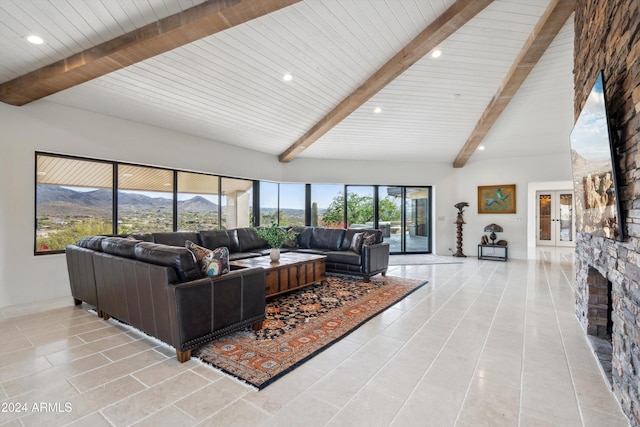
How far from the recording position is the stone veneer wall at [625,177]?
1.80m

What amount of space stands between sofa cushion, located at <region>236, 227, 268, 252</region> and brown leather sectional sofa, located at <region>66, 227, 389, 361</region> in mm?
2679

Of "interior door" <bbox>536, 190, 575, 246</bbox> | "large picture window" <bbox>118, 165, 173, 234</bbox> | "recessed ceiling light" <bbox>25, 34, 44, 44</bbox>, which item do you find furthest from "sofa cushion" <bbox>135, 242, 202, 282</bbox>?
"interior door" <bbox>536, 190, 575, 246</bbox>

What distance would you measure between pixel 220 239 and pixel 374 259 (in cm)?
286

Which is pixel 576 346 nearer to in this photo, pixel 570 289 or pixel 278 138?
pixel 570 289

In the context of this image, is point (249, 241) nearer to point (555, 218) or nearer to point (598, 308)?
point (598, 308)

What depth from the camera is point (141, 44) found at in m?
3.12

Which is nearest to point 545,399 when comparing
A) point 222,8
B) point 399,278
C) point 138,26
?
point 399,278

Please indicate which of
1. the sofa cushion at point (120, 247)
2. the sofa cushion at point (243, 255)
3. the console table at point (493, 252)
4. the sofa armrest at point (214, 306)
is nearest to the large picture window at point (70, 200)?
the sofa cushion at point (120, 247)

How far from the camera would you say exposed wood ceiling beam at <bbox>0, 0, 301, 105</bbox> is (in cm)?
286

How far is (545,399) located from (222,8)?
4014 mm

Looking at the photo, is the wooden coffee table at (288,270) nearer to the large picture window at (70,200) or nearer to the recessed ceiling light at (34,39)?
the large picture window at (70,200)

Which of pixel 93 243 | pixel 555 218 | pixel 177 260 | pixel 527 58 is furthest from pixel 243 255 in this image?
pixel 555 218

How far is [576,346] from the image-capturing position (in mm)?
2914

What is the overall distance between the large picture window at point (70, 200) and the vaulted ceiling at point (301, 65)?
0.91 m
